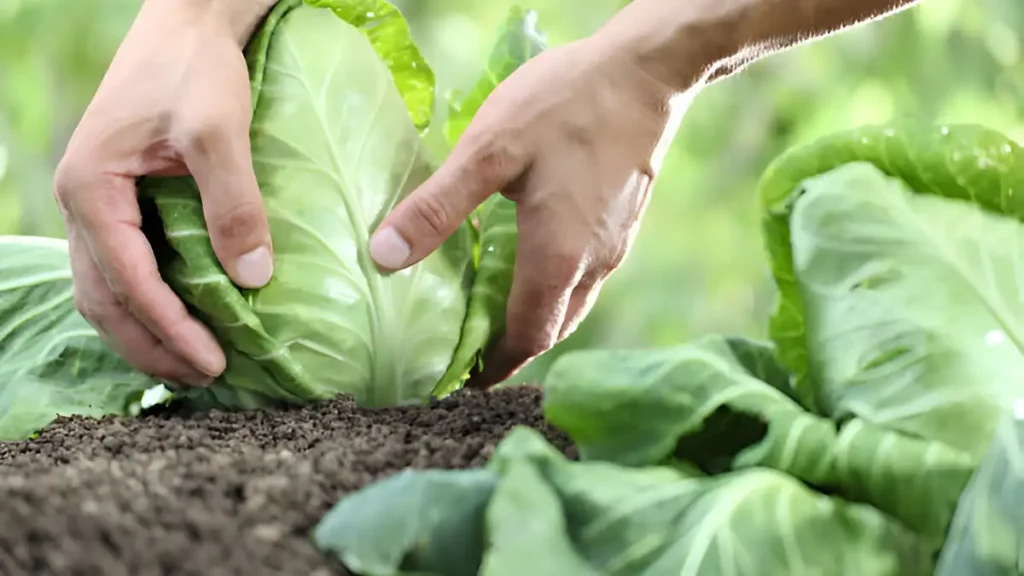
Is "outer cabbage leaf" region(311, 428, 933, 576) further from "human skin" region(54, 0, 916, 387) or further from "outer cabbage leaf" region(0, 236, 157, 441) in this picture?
"outer cabbage leaf" region(0, 236, 157, 441)

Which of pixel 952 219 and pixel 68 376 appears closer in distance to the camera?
pixel 952 219

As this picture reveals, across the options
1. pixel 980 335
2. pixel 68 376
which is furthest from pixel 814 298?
pixel 68 376

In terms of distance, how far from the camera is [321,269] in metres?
0.96

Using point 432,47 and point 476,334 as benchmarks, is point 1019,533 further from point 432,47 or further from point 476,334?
point 432,47

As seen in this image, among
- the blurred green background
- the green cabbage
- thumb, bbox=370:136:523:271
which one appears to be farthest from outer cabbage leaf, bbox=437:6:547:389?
the blurred green background

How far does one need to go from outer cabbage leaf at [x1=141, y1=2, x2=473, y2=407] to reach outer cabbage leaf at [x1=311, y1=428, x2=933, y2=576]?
42 centimetres

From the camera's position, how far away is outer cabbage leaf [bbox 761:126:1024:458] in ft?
2.11

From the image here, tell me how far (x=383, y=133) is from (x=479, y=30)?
1485 millimetres

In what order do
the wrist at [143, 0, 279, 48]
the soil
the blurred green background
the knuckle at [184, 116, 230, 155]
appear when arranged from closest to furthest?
the soil < the knuckle at [184, 116, 230, 155] < the wrist at [143, 0, 279, 48] < the blurred green background

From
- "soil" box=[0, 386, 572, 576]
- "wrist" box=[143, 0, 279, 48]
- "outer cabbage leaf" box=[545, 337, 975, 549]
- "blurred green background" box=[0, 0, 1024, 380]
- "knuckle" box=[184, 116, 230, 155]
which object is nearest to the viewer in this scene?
"soil" box=[0, 386, 572, 576]

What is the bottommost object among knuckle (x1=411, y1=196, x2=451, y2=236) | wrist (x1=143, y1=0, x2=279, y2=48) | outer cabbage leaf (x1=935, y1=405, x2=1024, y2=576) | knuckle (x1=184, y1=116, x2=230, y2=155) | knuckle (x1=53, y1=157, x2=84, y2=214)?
outer cabbage leaf (x1=935, y1=405, x2=1024, y2=576)

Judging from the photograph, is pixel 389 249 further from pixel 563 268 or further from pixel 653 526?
pixel 653 526

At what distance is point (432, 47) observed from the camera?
2.41 meters

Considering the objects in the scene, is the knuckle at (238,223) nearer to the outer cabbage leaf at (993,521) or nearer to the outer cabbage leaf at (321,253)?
the outer cabbage leaf at (321,253)
